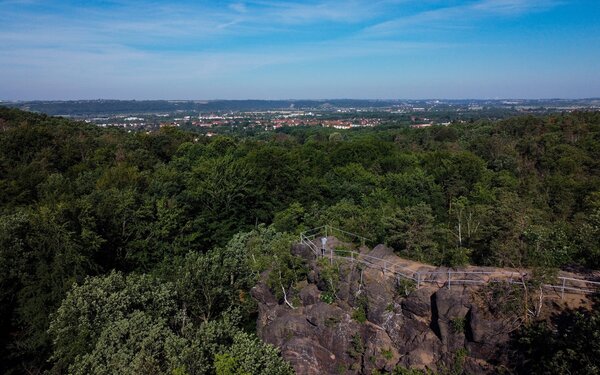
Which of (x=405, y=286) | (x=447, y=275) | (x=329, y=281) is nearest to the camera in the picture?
(x=447, y=275)

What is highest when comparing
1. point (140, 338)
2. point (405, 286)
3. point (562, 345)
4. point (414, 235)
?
point (414, 235)

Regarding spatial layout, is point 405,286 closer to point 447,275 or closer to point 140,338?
point 447,275

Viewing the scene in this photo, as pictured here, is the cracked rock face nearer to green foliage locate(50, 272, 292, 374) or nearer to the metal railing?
the metal railing

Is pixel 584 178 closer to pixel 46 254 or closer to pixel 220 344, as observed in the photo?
pixel 220 344

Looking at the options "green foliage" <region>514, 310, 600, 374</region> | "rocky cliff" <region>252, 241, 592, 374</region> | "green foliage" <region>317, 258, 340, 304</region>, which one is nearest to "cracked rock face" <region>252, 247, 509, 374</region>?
"rocky cliff" <region>252, 241, 592, 374</region>

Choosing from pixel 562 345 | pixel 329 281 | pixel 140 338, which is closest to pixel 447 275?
pixel 562 345
